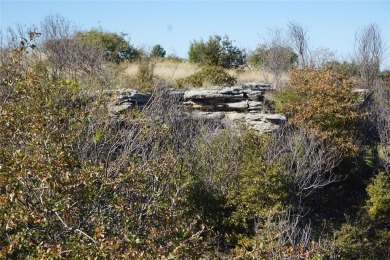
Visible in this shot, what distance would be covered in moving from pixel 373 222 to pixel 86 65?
13.2m

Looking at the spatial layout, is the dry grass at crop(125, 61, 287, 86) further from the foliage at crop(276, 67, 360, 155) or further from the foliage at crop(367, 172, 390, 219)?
the foliage at crop(367, 172, 390, 219)

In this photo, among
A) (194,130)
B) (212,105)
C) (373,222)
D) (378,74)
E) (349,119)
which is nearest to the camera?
(373,222)

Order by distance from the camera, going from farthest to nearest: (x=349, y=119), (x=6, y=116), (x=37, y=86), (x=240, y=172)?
(x=349, y=119), (x=240, y=172), (x=37, y=86), (x=6, y=116)

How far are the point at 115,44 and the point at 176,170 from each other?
23.4 m

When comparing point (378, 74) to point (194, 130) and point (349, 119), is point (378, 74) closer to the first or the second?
point (349, 119)

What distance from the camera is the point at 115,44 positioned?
105ft

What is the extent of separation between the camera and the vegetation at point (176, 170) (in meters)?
5.50

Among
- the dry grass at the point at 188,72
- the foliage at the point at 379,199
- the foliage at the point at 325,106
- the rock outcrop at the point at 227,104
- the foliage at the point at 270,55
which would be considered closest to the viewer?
the foliage at the point at 379,199

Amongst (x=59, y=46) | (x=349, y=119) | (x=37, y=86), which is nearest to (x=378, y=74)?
(x=349, y=119)

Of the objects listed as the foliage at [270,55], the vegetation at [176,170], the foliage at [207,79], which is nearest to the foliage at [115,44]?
the vegetation at [176,170]

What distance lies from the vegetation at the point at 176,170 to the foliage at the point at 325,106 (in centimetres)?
5

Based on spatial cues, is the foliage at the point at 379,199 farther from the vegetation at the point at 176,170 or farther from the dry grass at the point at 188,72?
the dry grass at the point at 188,72

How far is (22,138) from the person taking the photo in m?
6.83

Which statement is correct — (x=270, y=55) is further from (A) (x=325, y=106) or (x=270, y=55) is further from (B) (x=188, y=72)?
(A) (x=325, y=106)
